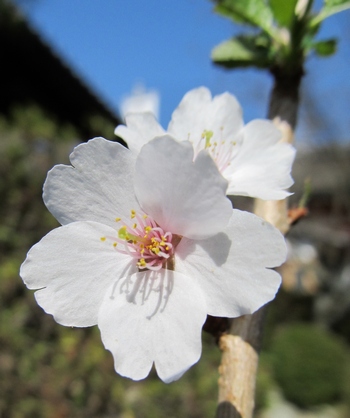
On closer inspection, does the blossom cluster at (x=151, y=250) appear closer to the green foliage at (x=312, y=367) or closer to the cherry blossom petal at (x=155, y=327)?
the cherry blossom petal at (x=155, y=327)

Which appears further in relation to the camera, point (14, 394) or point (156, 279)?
point (14, 394)

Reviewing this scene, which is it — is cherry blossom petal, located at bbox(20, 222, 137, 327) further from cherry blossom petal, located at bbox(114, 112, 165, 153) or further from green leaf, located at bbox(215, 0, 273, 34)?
green leaf, located at bbox(215, 0, 273, 34)

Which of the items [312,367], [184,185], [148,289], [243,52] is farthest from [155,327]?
[312,367]

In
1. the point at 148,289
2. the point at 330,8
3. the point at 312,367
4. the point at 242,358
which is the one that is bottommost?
the point at 312,367

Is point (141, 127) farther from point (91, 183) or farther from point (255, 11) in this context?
point (255, 11)

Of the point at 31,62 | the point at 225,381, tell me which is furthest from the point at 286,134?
the point at 31,62

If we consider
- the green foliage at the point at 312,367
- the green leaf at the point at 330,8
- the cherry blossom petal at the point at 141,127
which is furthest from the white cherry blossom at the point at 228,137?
the green foliage at the point at 312,367

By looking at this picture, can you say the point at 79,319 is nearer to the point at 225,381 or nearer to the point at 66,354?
the point at 225,381
